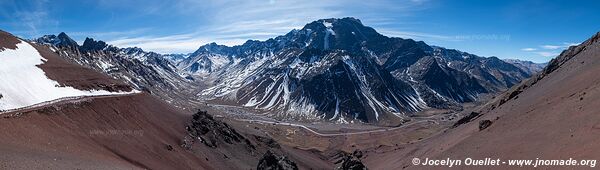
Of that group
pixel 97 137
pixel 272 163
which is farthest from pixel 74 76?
pixel 272 163

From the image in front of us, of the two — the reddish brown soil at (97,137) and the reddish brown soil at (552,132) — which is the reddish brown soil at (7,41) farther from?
the reddish brown soil at (552,132)

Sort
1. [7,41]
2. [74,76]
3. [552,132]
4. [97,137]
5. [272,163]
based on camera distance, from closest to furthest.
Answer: [552,132], [97,137], [272,163], [74,76], [7,41]

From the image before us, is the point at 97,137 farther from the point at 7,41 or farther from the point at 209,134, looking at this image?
the point at 209,134

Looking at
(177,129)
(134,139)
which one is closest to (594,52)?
(177,129)

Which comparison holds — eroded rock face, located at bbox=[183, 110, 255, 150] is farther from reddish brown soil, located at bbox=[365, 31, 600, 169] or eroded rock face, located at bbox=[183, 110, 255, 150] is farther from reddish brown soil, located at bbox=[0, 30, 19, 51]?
reddish brown soil, located at bbox=[365, 31, 600, 169]

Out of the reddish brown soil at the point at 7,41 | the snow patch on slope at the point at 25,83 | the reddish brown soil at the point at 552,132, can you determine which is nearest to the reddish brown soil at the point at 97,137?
the snow patch on slope at the point at 25,83

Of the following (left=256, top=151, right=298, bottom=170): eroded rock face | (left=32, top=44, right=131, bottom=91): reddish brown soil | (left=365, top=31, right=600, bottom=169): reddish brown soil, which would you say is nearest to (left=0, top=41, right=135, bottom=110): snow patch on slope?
(left=32, top=44, right=131, bottom=91): reddish brown soil
